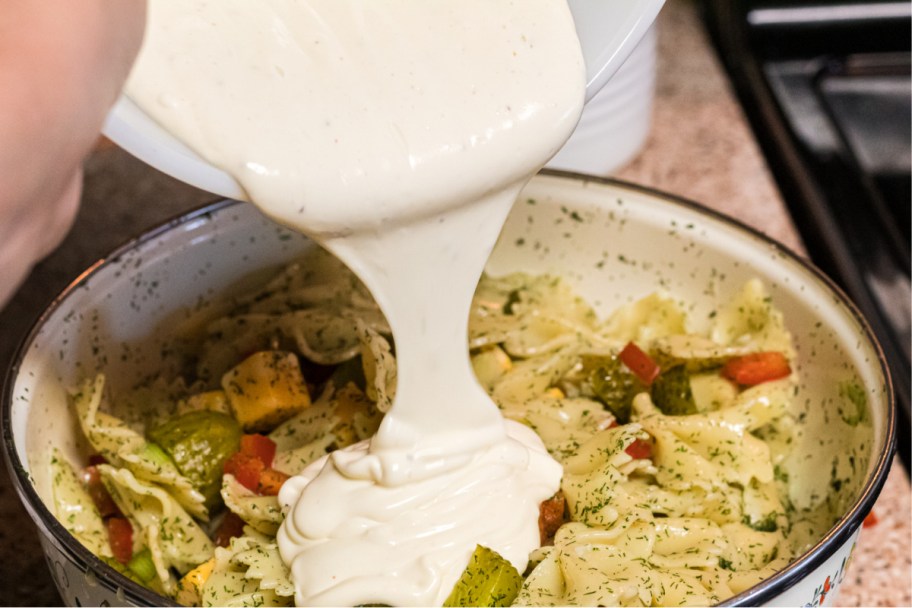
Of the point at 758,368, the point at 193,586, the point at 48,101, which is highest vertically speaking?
the point at 48,101

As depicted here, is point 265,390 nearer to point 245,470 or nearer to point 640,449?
point 245,470

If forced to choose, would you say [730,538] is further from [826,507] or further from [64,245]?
[64,245]

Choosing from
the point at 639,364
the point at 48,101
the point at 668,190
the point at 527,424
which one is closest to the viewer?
the point at 48,101

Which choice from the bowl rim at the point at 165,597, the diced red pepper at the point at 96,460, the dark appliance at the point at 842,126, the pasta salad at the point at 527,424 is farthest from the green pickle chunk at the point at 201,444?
the dark appliance at the point at 842,126

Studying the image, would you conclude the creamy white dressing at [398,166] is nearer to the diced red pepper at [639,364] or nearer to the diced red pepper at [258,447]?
the diced red pepper at [258,447]

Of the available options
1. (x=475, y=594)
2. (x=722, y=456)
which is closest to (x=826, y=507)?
(x=722, y=456)

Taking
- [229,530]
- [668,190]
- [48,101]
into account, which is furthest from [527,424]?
[48,101]
